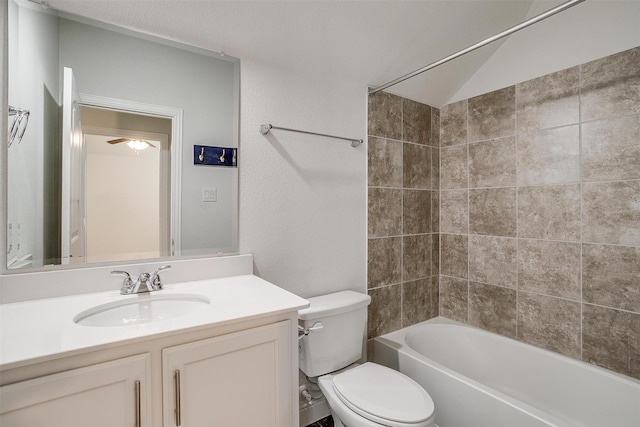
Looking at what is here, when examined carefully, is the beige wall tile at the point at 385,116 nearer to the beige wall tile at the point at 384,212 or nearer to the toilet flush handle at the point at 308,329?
the beige wall tile at the point at 384,212

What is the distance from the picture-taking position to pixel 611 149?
5.27ft

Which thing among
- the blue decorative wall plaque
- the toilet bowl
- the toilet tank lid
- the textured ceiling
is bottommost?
the toilet bowl

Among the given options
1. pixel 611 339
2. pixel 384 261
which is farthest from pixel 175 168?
pixel 611 339

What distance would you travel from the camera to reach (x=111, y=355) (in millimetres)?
800

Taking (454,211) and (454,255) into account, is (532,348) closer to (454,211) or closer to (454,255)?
(454,255)

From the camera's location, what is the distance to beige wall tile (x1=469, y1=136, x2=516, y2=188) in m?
2.01

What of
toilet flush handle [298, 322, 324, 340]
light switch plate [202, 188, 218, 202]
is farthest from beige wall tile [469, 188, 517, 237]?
light switch plate [202, 188, 218, 202]

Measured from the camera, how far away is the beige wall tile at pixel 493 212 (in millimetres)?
2020

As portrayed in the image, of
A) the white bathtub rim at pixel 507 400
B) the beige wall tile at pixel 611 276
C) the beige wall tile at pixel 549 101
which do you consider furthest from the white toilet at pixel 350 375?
the beige wall tile at pixel 549 101

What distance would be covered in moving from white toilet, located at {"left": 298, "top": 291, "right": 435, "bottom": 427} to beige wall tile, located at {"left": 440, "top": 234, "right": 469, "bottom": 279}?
40.0 inches

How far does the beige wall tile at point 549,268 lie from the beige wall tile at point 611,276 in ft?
0.15

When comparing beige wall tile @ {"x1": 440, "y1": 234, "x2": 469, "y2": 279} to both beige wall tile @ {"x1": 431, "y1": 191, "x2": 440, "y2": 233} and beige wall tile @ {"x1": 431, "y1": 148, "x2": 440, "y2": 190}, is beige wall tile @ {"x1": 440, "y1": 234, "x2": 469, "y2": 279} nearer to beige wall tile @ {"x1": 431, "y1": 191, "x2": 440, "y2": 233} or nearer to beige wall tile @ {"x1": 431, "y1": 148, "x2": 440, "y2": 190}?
beige wall tile @ {"x1": 431, "y1": 191, "x2": 440, "y2": 233}

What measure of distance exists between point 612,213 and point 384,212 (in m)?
1.20

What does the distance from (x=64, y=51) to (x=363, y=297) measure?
1.75 m
